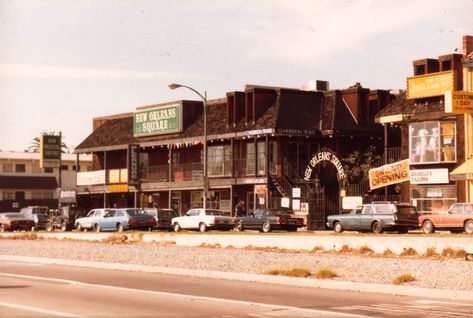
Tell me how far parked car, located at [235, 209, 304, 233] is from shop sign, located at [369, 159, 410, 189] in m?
6.81

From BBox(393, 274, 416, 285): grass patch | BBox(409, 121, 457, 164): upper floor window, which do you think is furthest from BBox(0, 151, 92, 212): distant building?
BBox(393, 274, 416, 285): grass patch

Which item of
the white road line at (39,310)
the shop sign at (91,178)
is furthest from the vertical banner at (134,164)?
the white road line at (39,310)

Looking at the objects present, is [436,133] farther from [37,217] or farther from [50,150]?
[50,150]

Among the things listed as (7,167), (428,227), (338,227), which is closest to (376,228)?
(428,227)

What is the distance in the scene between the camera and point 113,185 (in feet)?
244

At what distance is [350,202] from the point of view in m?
53.7

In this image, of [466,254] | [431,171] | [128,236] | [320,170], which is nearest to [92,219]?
[128,236]

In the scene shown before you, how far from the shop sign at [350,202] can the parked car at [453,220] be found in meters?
10.0

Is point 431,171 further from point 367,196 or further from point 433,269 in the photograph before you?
point 433,269

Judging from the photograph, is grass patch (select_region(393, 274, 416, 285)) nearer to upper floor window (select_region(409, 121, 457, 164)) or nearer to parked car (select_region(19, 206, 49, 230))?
upper floor window (select_region(409, 121, 457, 164))

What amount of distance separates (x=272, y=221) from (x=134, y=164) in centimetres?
2525

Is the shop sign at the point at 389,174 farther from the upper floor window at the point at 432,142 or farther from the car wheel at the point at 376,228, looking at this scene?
Result: the car wheel at the point at 376,228

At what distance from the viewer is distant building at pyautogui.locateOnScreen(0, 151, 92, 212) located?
103 m

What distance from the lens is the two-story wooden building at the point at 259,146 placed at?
58.7 m
